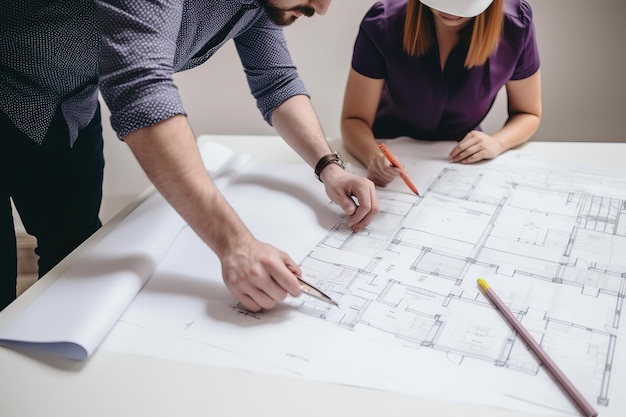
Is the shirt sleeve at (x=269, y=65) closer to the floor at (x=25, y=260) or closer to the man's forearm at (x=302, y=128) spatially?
the man's forearm at (x=302, y=128)

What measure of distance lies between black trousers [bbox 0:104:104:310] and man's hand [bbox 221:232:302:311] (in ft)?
1.59

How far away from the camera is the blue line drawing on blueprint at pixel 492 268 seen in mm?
695

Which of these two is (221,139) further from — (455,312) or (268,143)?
(455,312)

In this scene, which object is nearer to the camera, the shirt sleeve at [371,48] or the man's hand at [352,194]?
the man's hand at [352,194]

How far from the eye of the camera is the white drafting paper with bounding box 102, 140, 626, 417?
0.65 meters

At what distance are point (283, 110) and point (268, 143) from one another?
0.22m

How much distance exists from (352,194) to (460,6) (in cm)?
41

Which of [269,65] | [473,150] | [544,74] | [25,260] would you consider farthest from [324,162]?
[25,260]

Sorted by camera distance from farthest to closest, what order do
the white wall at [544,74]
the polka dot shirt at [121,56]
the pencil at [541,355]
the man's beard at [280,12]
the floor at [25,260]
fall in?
the floor at [25,260]
the white wall at [544,74]
the man's beard at [280,12]
the polka dot shirt at [121,56]
the pencil at [541,355]

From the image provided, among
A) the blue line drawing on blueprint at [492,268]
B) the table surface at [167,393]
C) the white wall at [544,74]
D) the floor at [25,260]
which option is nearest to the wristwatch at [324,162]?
the blue line drawing on blueprint at [492,268]

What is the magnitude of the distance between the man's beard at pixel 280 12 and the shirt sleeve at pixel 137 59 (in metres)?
0.24

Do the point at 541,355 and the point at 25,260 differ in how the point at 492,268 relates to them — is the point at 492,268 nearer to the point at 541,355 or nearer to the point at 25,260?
the point at 541,355

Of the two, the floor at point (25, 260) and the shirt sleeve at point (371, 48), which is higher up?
the shirt sleeve at point (371, 48)

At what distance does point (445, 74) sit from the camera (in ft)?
4.18
